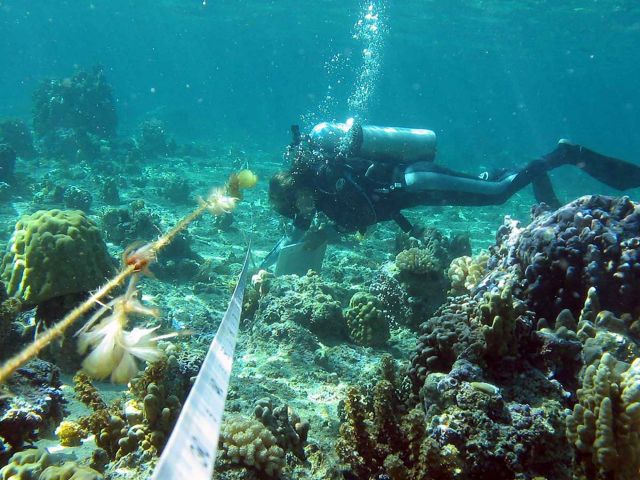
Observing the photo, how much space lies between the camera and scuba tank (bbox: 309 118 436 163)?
892 centimetres

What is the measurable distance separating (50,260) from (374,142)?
667 centimetres

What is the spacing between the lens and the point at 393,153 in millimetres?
9445

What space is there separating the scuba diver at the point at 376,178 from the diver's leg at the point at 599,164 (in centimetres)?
2

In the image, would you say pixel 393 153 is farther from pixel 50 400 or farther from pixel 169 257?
pixel 50 400

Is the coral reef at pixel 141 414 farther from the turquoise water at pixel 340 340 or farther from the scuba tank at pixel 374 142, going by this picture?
the scuba tank at pixel 374 142

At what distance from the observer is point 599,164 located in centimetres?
980

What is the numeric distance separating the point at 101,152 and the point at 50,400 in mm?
20605

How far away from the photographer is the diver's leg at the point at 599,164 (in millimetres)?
9516

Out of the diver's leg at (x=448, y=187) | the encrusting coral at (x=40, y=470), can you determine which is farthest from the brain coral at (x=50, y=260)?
the diver's leg at (x=448, y=187)

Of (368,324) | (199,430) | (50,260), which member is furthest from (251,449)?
(50,260)

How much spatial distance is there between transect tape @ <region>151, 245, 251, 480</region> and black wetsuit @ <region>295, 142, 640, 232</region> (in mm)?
7114

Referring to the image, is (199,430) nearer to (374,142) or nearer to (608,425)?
(608,425)

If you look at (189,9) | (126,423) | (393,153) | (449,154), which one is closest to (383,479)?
(126,423)

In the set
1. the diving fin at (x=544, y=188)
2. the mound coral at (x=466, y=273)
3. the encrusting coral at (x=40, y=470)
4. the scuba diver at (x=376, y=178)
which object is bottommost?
the encrusting coral at (x=40, y=470)
